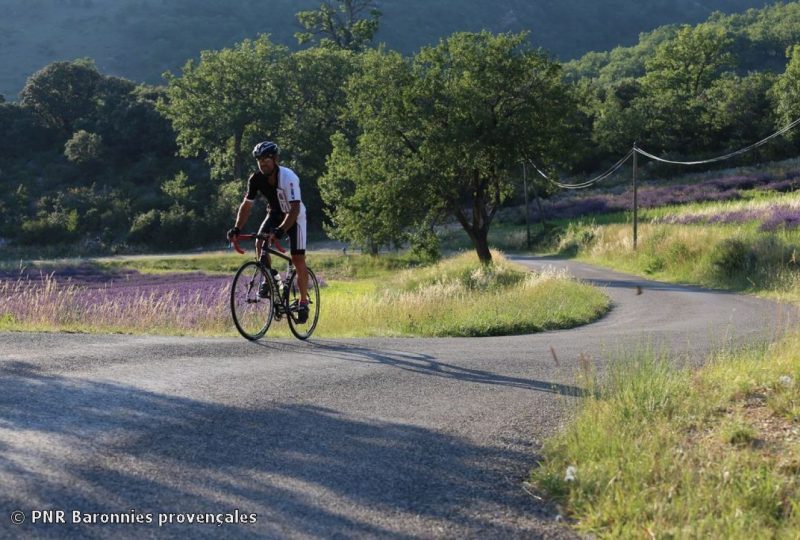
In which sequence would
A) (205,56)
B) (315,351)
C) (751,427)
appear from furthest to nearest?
(205,56), (315,351), (751,427)

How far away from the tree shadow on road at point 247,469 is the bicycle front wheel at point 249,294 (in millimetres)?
3429

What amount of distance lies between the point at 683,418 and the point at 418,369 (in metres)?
2.98

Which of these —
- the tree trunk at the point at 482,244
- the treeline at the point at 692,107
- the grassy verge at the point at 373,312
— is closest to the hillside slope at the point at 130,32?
the treeline at the point at 692,107

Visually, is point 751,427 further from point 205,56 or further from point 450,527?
point 205,56

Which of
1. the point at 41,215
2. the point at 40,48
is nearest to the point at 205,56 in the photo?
the point at 41,215

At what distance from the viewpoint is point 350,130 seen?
216ft

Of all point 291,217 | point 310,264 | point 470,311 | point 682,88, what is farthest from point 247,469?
point 682,88

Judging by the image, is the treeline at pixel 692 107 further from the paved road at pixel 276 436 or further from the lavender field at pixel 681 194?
the paved road at pixel 276 436

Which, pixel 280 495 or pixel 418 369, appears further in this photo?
pixel 418 369

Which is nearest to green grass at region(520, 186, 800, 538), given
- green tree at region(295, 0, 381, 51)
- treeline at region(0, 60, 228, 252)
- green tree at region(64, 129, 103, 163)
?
treeline at region(0, 60, 228, 252)

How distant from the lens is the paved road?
3.81 metres

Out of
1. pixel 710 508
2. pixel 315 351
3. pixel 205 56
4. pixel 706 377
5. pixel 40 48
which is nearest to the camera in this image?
pixel 710 508

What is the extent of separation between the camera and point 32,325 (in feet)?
38.1

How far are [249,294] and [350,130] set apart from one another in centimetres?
5817
